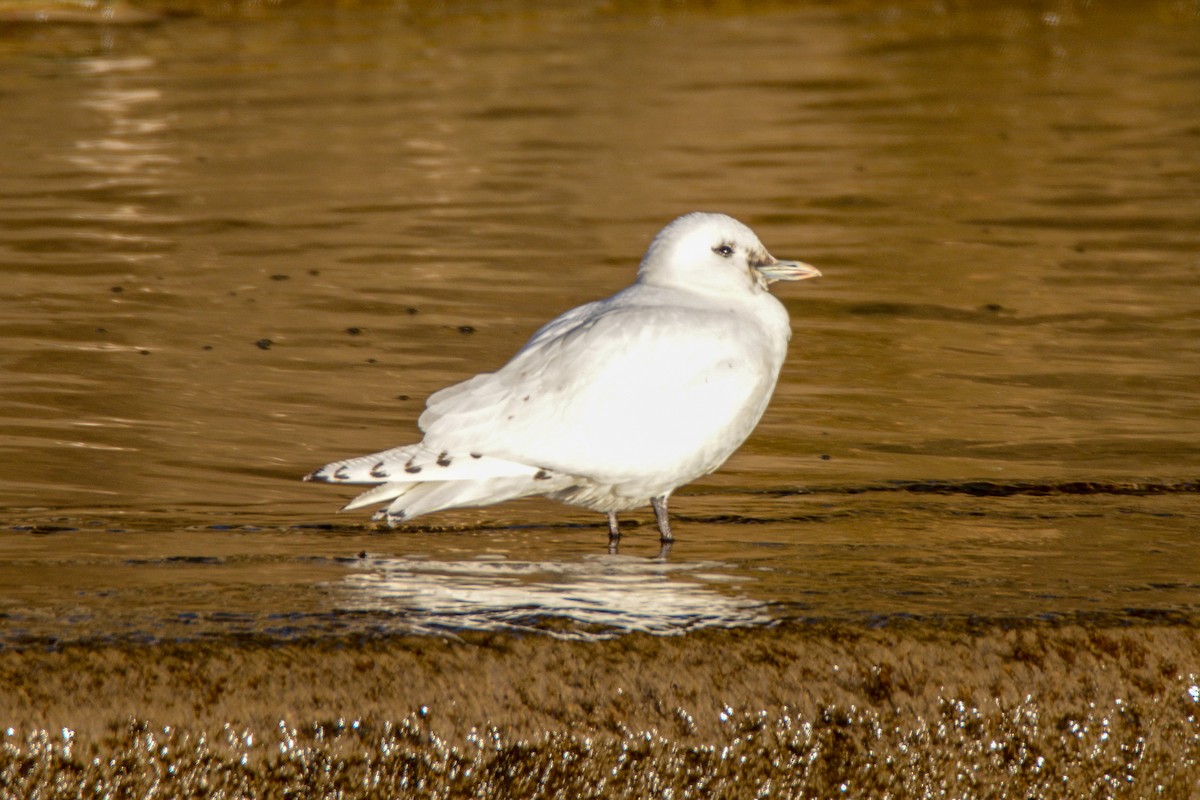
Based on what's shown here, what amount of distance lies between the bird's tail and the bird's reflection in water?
0.16 m

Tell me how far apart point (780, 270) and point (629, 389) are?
2.75 ft

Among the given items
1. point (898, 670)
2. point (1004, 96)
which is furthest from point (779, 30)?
point (898, 670)

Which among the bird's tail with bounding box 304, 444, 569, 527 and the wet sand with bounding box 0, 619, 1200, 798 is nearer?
the wet sand with bounding box 0, 619, 1200, 798

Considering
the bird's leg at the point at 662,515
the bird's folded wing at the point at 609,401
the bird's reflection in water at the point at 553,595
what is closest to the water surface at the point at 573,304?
the bird's reflection in water at the point at 553,595

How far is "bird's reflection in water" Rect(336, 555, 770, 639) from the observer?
4441mm

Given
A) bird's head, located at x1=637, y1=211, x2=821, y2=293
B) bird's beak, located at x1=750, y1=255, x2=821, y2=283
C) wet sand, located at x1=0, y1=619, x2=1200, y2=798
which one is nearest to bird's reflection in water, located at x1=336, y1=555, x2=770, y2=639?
wet sand, located at x1=0, y1=619, x2=1200, y2=798

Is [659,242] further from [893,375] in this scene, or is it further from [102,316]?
[102,316]

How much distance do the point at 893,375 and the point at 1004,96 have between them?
33.0ft

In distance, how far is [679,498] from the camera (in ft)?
20.6

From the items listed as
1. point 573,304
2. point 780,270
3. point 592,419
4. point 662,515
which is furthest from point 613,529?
point 573,304

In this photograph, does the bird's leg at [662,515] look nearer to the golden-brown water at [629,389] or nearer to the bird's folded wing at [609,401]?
the golden-brown water at [629,389]

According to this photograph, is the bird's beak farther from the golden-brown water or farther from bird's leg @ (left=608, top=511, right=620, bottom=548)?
bird's leg @ (left=608, top=511, right=620, bottom=548)

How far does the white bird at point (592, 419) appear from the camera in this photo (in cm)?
517

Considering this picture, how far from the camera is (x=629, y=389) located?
5211 mm
